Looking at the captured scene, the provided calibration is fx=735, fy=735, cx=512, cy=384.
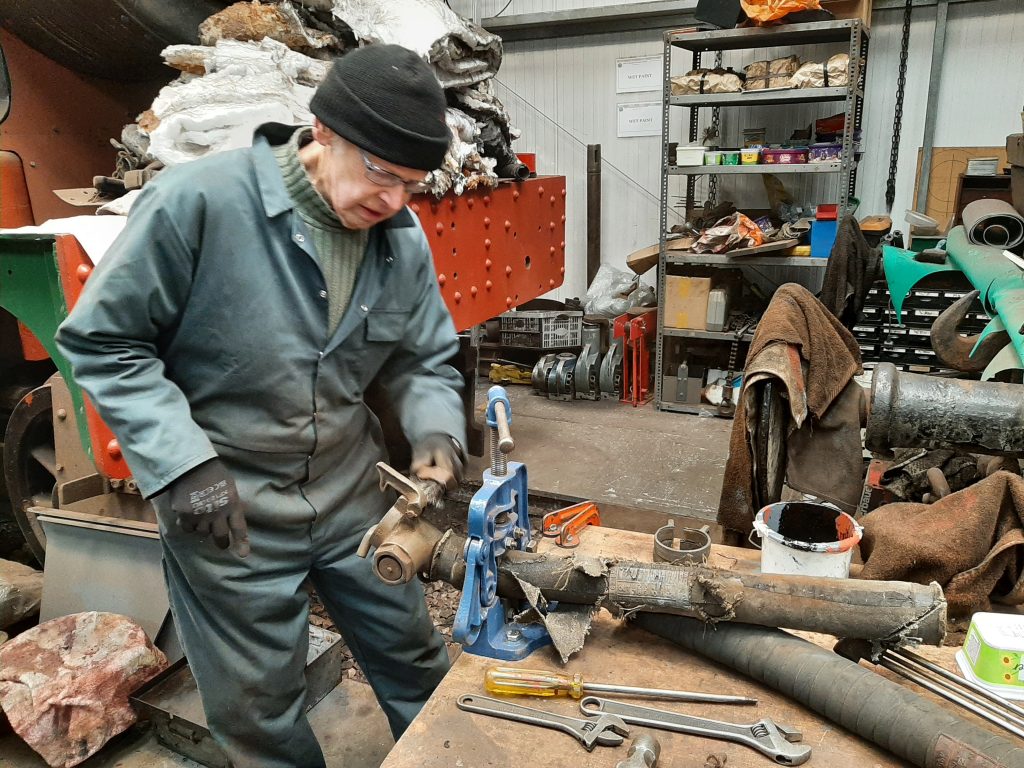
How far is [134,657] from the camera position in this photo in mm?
2145

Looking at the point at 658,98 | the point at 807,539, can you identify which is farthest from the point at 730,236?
the point at 807,539

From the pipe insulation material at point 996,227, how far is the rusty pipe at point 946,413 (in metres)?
2.63

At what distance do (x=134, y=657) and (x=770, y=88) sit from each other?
4259 millimetres

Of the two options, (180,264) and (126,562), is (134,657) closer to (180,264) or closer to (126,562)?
(126,562)

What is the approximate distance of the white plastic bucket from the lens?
4.71 ft

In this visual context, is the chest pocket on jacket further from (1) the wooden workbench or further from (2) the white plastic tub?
(2) the white plastic tub

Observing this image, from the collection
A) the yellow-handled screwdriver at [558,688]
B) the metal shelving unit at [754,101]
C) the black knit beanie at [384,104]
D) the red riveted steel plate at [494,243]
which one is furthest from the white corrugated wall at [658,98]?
the yellow-handled screwdriver at [558,688]

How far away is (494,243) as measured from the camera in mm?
3037

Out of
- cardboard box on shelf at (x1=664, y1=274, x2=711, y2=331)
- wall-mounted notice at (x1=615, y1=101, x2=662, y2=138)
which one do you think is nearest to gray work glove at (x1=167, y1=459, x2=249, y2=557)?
cardboard box on shelf at (x1=664, y1=274, x2=711, y2=331)

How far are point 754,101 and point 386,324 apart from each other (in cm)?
367

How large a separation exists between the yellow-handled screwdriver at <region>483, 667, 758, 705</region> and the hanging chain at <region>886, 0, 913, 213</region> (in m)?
4.93

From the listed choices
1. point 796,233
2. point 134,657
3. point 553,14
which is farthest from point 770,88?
point 134,657

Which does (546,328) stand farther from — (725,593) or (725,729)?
(725,729)

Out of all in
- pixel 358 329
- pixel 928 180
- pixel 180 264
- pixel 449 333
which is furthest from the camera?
pixel 928 180
